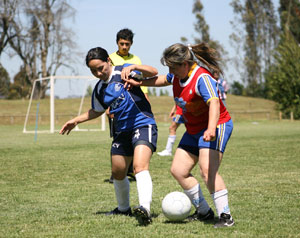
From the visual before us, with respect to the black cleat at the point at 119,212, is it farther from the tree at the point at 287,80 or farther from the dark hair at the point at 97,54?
the tree at the point at 287,80

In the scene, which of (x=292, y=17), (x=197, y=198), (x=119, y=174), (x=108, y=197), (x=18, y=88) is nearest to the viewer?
(x=197, y=198)

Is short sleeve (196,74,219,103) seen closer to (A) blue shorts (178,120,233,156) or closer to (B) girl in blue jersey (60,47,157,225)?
(A) blue shorts (178,120,233,156)

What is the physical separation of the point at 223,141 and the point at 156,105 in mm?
43532

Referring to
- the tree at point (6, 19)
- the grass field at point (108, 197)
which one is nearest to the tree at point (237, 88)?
the tree at point (6, 19)

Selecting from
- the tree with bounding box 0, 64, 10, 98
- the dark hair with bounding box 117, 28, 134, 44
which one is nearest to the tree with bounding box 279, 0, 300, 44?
the tree with bounding box 0, 64, 10, 98

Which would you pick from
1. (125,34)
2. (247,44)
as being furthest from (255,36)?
(125,34)

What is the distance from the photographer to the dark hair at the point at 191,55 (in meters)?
4.48

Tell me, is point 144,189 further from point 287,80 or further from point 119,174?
point 287,80

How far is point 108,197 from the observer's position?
6461 millimetres

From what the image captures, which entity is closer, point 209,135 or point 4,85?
point 209,135

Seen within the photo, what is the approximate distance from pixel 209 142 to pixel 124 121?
1.02 m

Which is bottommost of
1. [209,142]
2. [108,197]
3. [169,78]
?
[108,197]

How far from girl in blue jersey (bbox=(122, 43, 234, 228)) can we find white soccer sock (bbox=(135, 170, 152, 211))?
0.96ft

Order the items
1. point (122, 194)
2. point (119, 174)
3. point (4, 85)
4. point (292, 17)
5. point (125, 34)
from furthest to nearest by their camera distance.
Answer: point (292, 17) < point (4, 85) < point (125, 34) < point (122, 194) < point (119, 174)
